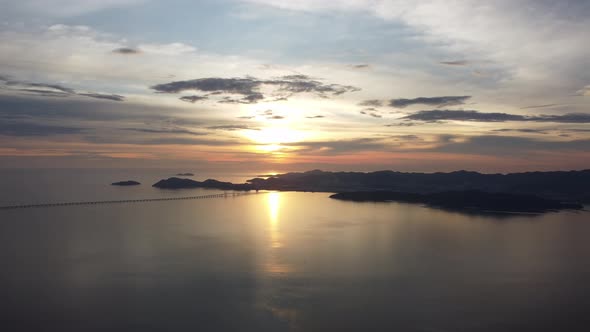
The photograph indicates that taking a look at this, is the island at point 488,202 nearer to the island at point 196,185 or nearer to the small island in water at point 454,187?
the small island in water at point 454,187

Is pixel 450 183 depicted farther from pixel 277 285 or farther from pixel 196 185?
pixel 277 285

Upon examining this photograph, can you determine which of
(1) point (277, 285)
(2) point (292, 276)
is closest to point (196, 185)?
(2) point (292, 276)

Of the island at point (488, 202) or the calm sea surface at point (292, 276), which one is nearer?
the calm sea surface at point (292, 276)

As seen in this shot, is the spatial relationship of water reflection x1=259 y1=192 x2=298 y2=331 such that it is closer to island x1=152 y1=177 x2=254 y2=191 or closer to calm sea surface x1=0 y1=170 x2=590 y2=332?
calm sea surface x1=0 y1=170 x2=590 y2=332

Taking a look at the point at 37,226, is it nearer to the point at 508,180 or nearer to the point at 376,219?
the point at 376,219

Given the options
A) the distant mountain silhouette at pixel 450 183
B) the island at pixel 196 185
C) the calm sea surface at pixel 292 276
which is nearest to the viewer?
the calm sea surface at pixel 292 276

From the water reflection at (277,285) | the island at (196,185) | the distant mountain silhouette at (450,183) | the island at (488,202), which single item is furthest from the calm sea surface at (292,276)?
the island at (196,185)

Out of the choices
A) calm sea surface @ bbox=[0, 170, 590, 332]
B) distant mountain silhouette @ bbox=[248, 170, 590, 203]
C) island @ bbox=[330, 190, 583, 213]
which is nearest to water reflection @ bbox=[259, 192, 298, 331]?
calm sea surface @ bbox=[0, 170, 590, 332]

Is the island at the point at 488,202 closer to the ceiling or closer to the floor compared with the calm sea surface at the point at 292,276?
closer to the ceiling
